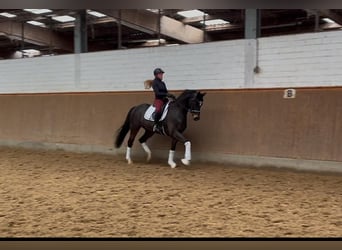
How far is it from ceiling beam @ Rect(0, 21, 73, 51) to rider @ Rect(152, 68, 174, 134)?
625 centimetres

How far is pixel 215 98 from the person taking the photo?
7.45 m

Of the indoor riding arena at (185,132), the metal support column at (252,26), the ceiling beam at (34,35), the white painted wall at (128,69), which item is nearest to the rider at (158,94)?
the indoor riding arena at (185,132)

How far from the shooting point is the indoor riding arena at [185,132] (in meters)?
3.81

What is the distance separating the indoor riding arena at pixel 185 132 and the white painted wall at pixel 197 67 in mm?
20

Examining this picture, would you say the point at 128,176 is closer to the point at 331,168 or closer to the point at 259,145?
the point at 259,145

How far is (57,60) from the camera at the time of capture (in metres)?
10.3

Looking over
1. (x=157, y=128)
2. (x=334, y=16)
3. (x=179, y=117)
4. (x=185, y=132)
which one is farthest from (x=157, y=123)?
(x=334, y=16)

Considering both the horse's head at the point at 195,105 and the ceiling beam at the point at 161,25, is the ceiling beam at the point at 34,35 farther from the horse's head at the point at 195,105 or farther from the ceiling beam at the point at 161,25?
the horse's head at the point at 195,105

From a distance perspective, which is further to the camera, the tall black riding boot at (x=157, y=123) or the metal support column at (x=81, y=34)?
the metal support column at (x=81, y=34)

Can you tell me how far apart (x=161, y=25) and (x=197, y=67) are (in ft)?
7.80

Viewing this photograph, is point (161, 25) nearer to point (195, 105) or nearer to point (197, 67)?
point (197, 67)

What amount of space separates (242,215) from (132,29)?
7.69 metres

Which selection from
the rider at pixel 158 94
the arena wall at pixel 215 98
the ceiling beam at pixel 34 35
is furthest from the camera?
the ceiling beam at pixel 34 35

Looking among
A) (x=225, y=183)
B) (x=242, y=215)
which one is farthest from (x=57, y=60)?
(x=242, y=215)
